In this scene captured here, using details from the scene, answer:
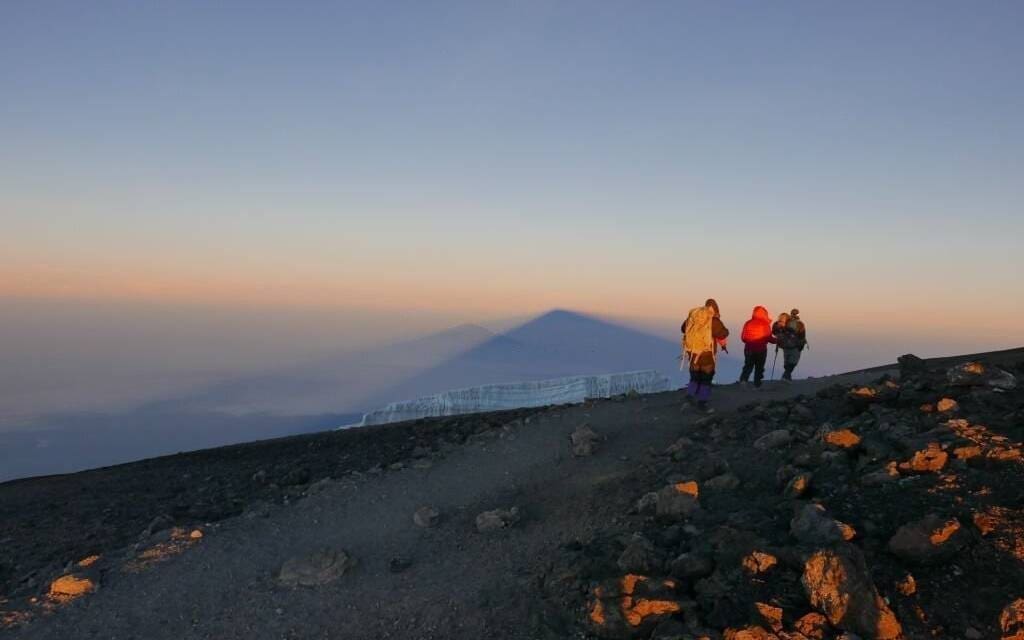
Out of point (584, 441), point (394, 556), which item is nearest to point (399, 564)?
point (394, 556)

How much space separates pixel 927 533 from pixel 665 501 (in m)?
2.65

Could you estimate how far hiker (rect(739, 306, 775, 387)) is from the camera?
14.3m

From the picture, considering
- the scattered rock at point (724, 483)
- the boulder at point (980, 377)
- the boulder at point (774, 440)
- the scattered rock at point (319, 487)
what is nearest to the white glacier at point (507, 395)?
the scattered rock at point (319, 487)

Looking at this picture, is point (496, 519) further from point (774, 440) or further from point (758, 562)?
point (758, 562)

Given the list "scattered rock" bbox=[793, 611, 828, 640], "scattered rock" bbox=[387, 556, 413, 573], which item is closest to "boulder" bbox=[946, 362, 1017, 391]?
"scattered rock" bbox=[793, 611, 828, 640]

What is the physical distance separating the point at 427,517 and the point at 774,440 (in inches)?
188

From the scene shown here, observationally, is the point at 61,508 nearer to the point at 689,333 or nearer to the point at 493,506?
the point at 493,506

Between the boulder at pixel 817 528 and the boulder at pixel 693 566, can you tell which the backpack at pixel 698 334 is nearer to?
the boulder at pixel 817 528

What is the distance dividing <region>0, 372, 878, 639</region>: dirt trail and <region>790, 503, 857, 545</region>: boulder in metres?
2.48

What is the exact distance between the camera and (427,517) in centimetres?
919

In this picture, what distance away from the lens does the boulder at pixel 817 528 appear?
5539 mm

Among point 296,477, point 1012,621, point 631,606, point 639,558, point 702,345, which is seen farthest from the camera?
point 296,477

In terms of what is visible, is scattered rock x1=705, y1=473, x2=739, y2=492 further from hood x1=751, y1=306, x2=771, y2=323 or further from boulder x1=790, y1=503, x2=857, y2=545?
hood x1=751, y1=306, x2=771, y2=323

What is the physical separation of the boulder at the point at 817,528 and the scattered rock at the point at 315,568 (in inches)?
199
